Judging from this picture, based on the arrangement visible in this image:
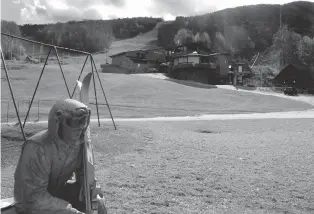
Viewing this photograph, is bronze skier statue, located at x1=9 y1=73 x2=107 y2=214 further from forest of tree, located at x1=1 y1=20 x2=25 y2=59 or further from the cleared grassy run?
forest of tree, located at x1=1 y1=20 x2=25 y2=59

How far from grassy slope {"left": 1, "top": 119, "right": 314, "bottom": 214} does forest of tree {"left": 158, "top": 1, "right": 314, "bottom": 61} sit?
103 metres

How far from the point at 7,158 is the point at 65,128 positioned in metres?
12.4

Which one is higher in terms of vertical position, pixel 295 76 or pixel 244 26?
pixel 244 26

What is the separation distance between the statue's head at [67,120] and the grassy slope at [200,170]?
5099 mm

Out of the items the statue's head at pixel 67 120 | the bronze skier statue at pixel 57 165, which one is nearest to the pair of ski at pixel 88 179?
the bronze skier statue at pixel 57 165

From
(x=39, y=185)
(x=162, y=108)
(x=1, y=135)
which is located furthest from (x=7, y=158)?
(x=162, y=108)

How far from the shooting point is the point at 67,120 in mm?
3490

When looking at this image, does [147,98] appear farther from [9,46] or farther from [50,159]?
[9,46]

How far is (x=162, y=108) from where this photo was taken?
128ft

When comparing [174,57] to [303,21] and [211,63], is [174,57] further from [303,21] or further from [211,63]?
[303,21]

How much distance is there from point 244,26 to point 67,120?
149513 mm

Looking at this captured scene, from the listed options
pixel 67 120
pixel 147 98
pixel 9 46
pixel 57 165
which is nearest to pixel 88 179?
pixel 57 165

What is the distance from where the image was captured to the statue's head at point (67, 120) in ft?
11.4

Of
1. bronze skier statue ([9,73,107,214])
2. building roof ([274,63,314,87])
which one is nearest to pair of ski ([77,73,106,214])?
bronze skier statue ([9,73,107,214])
